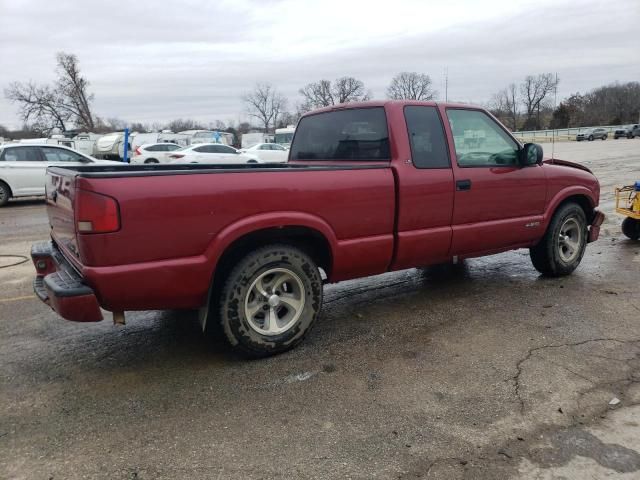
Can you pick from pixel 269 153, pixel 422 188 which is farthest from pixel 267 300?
pixel 269 153

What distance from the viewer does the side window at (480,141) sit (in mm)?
4723

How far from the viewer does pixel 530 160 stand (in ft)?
16.6

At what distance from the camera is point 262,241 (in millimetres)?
3707

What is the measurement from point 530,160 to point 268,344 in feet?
10.7

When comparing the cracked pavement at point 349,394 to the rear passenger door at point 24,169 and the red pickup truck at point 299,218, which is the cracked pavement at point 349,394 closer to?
the red pickup truck at point 299,218

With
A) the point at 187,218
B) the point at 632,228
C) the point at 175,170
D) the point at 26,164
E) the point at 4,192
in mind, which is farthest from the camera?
the point at 26,164

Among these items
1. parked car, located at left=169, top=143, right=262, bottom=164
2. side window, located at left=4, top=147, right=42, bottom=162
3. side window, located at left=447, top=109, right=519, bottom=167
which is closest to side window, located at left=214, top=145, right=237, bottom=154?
parked car, located at left=169, top=143, right=262, bottom=164

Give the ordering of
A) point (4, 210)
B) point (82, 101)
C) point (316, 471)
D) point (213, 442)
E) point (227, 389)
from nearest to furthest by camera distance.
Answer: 1. point (316, 471)
2. point (213, 442)
3. point (227, 389)
4. point (4, 210)
5. point (82, 101)

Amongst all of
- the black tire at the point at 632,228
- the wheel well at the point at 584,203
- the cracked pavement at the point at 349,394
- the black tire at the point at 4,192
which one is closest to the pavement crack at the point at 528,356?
the cracked pavement at the point at 349,394

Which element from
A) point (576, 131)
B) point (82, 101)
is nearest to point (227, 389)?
point (82, 101)

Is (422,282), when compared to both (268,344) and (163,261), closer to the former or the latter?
(268,344)

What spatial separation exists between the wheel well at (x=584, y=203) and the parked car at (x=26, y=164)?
1202 centimetres

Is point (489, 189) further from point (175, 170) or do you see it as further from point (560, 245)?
point (175, 170)

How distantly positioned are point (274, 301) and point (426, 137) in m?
2.04
